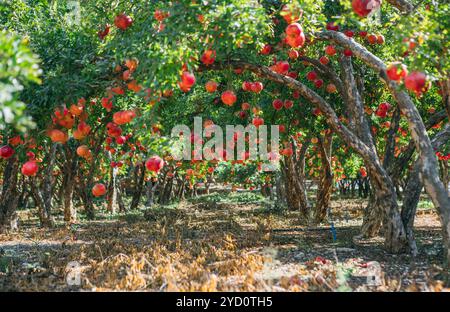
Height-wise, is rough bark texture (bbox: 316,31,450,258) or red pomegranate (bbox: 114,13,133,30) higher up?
red pomegranate (bbox: 114,13,133,30)

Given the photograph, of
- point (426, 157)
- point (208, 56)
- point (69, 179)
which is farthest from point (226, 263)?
point (69, 179)

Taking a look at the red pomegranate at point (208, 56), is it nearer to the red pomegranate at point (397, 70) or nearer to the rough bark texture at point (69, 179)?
the red pomegranate at point (397, 70)

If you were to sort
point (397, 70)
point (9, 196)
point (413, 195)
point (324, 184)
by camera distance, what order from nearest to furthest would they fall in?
1. point (397, 70)
2. point (413, 195)
3. point (9, 196)
4. point (324, 184)

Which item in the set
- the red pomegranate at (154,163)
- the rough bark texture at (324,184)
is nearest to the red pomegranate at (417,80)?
the red pomegranate at (154,163)

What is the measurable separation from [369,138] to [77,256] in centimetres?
629

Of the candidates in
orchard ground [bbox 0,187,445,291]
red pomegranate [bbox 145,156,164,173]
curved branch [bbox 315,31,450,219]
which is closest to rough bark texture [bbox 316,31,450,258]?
curved branch [bbox 315,31,450,219]

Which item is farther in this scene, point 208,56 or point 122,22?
point 122,22

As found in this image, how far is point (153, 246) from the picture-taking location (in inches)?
373

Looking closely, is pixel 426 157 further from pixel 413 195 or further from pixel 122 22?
pixel 122 22

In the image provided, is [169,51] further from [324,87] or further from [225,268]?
[324,87]

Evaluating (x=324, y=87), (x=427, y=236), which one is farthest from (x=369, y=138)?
(x=427, y=236)

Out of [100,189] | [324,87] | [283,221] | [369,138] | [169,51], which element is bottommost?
[283,221]

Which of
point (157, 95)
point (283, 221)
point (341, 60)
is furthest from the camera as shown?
point (283, 221)

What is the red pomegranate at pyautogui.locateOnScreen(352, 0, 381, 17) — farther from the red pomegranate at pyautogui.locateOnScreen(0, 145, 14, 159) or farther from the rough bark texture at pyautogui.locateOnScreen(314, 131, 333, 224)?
the rough bark texture at pyautogui.locateOnScreen(314, 131, 333, 224)
